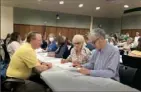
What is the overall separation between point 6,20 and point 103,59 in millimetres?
11081

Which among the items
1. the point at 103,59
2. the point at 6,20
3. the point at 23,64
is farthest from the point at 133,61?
the point at 6,20

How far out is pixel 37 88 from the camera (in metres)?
2.59

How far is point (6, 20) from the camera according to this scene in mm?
12531

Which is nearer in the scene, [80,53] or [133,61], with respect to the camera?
[133,61]

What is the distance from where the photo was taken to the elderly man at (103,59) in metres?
2.18

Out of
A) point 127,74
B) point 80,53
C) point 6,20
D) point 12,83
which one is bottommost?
point 12,83

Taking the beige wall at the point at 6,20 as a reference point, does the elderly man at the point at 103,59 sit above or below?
below

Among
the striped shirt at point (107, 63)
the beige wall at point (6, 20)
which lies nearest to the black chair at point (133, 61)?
the striped shirt at point (107, 63)

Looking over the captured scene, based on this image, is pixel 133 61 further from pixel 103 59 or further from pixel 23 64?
pixel 23 64

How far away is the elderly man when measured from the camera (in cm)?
218

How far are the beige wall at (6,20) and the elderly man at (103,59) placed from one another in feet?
35.5

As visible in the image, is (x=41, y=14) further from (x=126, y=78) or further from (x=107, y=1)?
(x=126, y=78)

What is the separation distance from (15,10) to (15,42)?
27.6ft

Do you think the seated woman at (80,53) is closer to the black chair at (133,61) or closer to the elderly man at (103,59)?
the black chair at (133,61)
